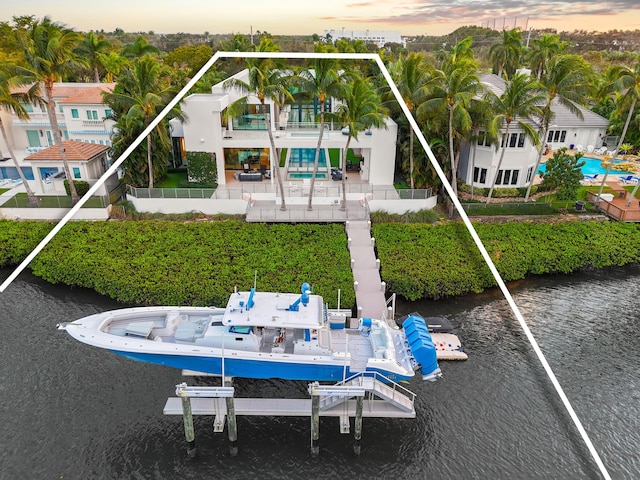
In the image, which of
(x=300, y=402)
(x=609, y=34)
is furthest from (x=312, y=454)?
(x=609, y=34)

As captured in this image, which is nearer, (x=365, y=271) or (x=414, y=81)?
(x=365, y=271)

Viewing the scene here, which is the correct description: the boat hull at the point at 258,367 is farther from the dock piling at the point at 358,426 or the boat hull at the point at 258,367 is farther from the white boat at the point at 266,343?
the dock piling at the point at 358,426

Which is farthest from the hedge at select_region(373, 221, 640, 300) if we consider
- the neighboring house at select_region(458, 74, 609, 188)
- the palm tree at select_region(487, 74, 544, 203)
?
the palm tree at select_region(487, 74, 544, 203)

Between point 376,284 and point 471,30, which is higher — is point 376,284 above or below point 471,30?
below

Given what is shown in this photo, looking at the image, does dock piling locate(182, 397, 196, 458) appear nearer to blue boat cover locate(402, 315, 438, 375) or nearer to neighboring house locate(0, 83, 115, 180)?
blue boat cover locate(402, 315, 438, 375)

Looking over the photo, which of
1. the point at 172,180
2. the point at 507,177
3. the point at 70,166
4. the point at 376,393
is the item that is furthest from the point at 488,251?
the point at 70,166

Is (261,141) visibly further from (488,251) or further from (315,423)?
(315,423)

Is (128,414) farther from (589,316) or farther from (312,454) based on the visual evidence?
(589,316)
